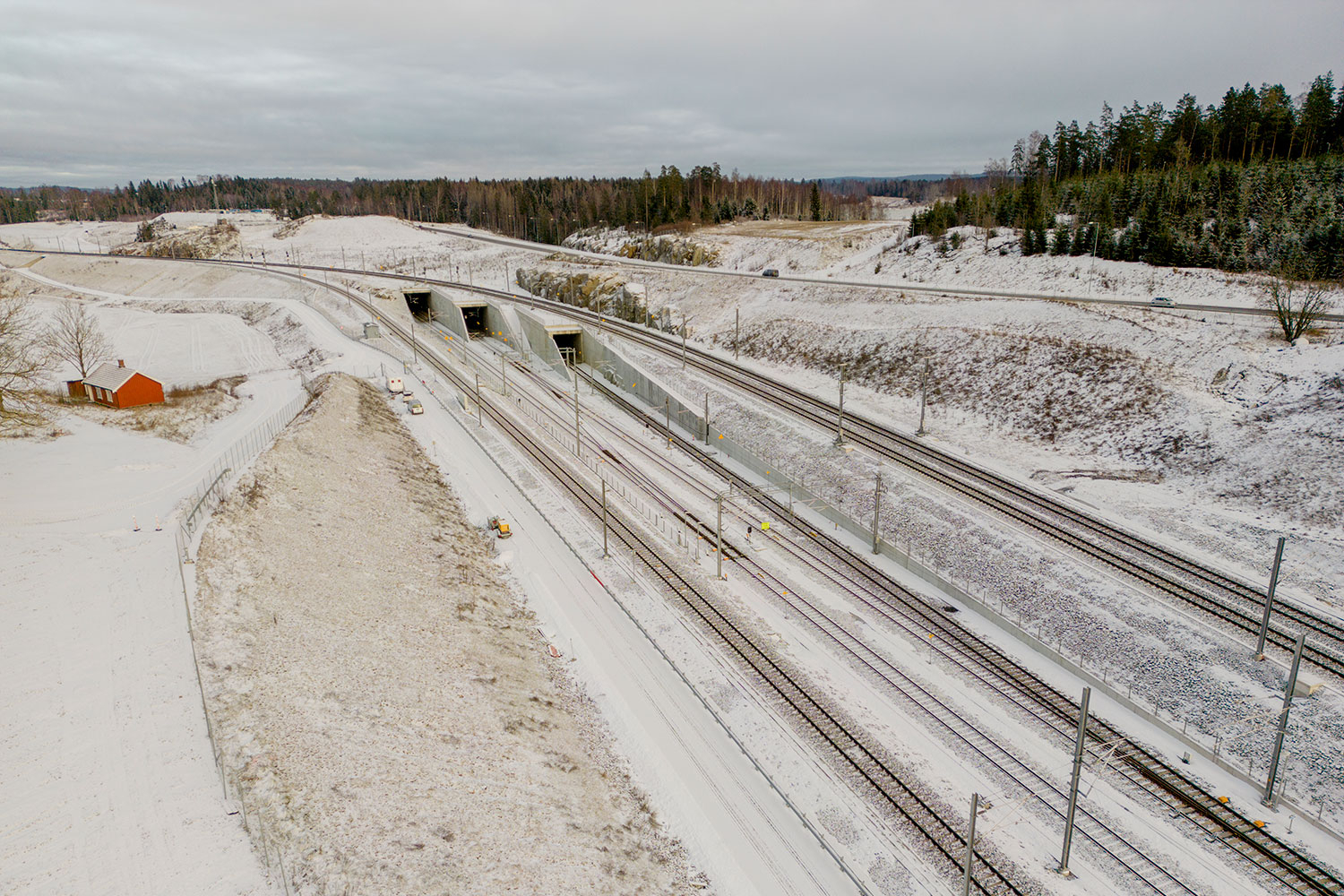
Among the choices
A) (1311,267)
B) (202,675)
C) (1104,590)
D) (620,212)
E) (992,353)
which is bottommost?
(1104,590)

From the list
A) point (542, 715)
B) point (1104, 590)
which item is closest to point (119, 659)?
point (542, 715)

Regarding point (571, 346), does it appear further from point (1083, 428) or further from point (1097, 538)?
point (1097, 538)

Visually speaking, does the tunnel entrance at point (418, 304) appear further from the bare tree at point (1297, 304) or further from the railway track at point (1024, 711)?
the bare tree at point (1297, 304)

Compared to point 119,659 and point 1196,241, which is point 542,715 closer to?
point 119,659

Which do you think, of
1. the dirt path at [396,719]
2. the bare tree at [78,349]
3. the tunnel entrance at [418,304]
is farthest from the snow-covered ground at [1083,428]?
the bare tree at [78,349]

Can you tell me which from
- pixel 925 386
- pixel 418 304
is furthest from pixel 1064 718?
pixel 418 304

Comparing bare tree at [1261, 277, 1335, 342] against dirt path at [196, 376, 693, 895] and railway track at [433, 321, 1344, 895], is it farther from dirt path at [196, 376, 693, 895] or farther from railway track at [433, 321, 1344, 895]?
dirt path at [196, 376, 693, 895]

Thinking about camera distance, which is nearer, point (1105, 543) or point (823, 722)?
point (823, 722)
